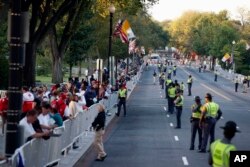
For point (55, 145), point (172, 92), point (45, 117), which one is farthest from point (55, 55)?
point (45, 117)

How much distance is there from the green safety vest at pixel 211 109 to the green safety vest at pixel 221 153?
1092 cm

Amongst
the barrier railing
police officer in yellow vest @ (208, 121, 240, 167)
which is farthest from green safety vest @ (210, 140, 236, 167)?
the barrier railing

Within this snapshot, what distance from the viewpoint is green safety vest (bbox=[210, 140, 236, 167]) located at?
33.2 ft

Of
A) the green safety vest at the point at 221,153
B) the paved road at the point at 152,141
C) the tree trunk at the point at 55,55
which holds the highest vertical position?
the tree trunk at the point at 55,55

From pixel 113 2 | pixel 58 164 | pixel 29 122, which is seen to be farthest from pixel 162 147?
pixel 113 2

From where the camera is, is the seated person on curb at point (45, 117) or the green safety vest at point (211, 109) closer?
the seated person on curb at point (45, 117)

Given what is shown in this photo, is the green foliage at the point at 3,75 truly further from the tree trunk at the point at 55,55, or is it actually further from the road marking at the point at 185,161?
the road marking at the point at 185,161

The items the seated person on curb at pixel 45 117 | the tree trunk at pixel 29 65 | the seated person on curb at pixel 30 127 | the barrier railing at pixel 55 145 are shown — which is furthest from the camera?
the tree trunk at pixel 29 65

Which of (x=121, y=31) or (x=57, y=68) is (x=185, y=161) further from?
(x=121, y=31)

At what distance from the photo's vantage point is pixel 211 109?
843 inches

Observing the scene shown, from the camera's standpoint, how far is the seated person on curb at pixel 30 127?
1447 cm

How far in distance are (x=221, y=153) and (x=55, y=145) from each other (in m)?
7.93

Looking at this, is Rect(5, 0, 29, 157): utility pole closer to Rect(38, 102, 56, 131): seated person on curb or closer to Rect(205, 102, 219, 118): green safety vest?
Rect(38, 102, 56, 131): seated person on curb

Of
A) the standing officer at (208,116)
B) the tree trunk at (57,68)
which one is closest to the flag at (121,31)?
the tree trunk at (57,68)
